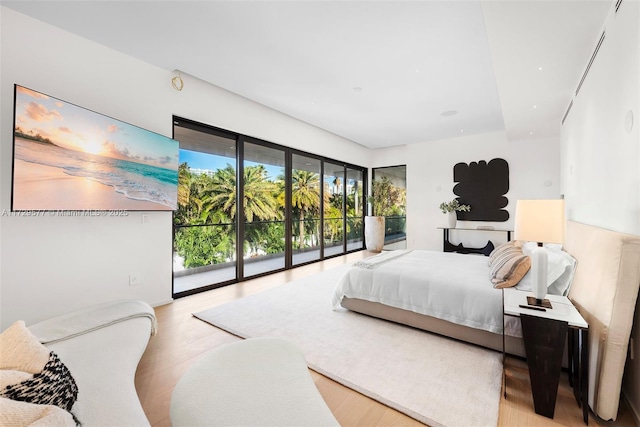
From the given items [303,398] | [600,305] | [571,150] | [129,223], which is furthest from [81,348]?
[571,150]

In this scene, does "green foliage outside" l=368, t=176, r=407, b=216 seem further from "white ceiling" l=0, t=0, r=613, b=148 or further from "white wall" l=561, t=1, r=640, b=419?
"white wall" l=561, t=1, r=640, b=419

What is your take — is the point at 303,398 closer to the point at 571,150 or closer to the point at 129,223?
the point at 129,223

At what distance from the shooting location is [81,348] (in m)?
1.60

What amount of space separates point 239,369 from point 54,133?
255cm

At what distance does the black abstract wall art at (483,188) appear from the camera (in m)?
5.85

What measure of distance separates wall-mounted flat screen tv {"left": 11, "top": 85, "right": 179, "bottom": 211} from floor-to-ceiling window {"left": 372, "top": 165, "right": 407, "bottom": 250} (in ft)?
18.3

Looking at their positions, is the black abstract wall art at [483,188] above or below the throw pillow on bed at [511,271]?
above

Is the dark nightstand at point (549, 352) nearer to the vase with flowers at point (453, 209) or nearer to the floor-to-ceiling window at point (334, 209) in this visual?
the vase with flowers at point (453, 209)

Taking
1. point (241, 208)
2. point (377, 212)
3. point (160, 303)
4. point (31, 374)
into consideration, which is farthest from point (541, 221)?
point (377, 212)

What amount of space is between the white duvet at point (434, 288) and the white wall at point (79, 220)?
236 centimetres

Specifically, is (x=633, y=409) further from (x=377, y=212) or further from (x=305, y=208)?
(x=377, y=212)

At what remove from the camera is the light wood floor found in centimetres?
157

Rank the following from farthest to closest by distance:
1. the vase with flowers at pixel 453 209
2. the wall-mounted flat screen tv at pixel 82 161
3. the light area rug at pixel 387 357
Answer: the vase with flowers at pixel 453 209 < the wall-mounted flat screen tv at pixel 82 161 < the light area rug at pixel 387 357

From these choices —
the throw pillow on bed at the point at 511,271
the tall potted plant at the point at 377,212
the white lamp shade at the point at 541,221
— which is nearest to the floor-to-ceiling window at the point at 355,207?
the tall potted plant at the point at 377,212
